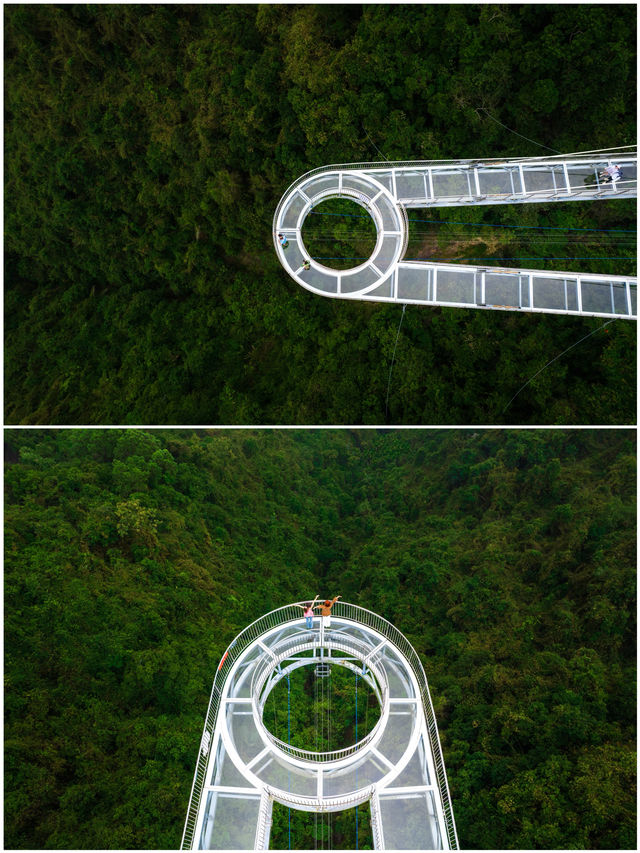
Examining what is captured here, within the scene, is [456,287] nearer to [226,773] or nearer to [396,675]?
[396,675]

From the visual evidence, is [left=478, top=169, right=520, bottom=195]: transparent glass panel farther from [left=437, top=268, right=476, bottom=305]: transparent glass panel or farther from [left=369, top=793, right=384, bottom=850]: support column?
[left=369, top=793, right=384, bottom=850]: support column

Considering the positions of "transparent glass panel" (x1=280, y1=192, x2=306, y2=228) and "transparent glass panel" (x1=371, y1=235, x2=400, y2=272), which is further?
"transparent glass panel" (x1=280, y1=192, x2=306, y2=228)

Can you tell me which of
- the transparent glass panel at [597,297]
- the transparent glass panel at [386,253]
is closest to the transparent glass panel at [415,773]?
the transparent glass panel at [597,297]

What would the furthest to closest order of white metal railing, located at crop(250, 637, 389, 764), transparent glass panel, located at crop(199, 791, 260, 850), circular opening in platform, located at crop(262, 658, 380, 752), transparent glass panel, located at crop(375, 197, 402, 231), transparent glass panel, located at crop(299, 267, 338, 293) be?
circular opening in platform, located at crop(262, 658, 380, 752) < transparent glass panel, located at crop(375, 197, 402, 231) < transparent glass panel, located at crop(299, 267, 338, 293) < white metal railing, located at crop(250, 637, 389, 764) < transparent glass panel, located at crop(199, 791, 260, 850)

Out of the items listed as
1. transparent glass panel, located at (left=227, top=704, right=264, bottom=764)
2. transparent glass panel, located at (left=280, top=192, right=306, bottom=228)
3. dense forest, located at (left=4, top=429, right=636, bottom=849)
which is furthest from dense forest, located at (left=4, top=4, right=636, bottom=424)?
transparent glass panel, located at (left=227, top=704, right=264, bottom=764)

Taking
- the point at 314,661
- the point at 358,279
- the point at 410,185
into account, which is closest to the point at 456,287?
the point at 358,279

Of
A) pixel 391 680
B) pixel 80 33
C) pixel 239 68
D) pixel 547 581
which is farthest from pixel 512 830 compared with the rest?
pixel 80 33

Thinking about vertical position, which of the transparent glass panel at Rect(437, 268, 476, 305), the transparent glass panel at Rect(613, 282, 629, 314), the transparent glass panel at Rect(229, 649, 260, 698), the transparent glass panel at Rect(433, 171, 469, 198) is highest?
the transparent glass panel at Rect(433, 171, 469, 198)

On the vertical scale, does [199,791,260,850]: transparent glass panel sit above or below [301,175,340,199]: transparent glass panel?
below
